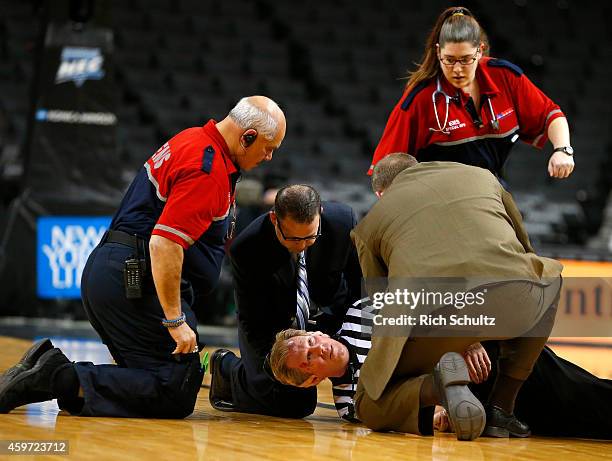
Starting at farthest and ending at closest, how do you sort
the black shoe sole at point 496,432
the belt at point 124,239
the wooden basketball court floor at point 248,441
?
1. the belt at point 124,239
2. the black shoe sole at point 496,432
3. the wooden basketball court floor at point 248,441

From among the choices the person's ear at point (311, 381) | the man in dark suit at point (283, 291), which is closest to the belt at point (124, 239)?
the man in dark suit at point (283, 291)

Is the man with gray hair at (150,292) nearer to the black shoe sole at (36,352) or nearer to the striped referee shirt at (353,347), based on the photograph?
the black shoe sole at (36,352)

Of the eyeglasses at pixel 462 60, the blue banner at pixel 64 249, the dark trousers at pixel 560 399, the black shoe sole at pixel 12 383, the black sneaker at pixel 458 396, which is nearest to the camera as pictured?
the black sneaker at pixel 458 396

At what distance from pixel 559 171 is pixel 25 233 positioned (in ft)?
17.3

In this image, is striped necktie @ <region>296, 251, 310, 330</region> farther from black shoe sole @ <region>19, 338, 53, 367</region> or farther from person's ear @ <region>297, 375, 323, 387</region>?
black shoe sole @ <region>19, 338, 53, 367</region>

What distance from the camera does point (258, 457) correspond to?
3.26m

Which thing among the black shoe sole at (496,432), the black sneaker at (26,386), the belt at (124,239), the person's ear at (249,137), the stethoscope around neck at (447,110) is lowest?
the black shoe sole at (496,432)

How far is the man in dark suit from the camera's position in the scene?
14.5ft

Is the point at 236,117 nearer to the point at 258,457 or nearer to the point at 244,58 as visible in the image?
the point at 258,457

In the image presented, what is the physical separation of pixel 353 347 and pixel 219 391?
780 mm

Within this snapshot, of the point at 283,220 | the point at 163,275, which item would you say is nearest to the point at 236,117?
the point at 283,220

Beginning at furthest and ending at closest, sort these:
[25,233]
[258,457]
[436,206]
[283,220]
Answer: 1. [25,233]
2. [283,220]
3. [436,206]
4. [258,457]

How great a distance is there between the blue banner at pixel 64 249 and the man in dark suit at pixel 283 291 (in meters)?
4.06

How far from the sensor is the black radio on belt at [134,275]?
13.5ft
